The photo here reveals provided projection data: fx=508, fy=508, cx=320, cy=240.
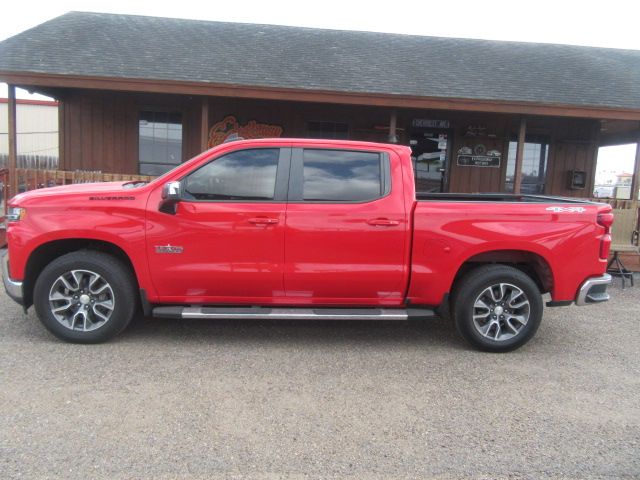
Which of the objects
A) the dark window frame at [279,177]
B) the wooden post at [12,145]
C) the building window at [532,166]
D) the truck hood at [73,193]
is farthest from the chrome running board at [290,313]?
the building window at [532,166]

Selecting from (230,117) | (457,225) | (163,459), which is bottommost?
(163,459)

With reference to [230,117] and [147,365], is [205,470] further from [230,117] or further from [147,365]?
[230,117]

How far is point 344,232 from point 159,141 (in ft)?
27.9

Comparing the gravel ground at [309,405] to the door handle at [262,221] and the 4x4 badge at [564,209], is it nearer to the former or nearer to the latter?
the door handle at [262,221]

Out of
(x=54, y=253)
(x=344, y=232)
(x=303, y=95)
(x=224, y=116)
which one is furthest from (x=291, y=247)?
(x=224, y=116)

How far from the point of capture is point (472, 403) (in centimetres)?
373

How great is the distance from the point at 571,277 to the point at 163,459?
3.84 m

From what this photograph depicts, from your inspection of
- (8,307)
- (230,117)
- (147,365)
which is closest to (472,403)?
(147,365)

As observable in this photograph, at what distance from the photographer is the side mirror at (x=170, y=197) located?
4.35 m

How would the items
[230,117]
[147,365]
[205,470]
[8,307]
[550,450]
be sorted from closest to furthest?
[205,470], [550,450], [147,365], [8,307], [230,117]

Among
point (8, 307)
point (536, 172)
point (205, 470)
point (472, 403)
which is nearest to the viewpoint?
point (205, 470)

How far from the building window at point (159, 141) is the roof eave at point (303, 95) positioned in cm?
256

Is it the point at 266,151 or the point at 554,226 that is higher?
the point at 266,151

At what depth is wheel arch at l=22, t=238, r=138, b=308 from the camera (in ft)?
15.1
